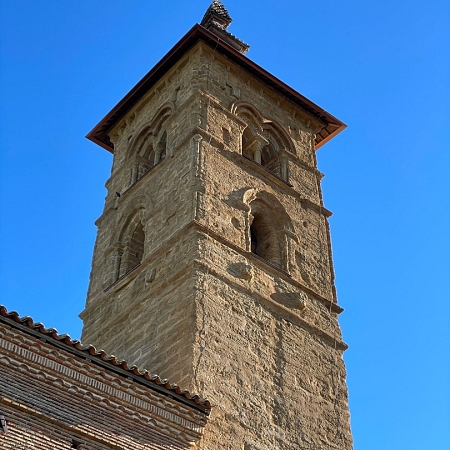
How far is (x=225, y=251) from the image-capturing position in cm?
1360

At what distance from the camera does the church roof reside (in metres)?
9.39

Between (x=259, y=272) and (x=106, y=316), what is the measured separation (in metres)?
2.75

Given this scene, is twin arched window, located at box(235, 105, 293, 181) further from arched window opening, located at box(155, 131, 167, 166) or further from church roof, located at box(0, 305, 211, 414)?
church roof, located at box(0, 305, 211, 414)

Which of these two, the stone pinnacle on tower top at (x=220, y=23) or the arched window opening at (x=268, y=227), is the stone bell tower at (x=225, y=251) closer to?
the arched window opening at (x=268, y=227)

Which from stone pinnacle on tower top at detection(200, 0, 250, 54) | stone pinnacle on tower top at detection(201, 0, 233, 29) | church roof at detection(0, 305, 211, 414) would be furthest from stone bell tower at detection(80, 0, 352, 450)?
stone pinnacle on tower top at detection(201, 0, 233, 29)

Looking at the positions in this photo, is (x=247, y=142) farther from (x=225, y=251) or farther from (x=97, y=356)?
(x=97, y=356)

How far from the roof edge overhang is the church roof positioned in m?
8.95

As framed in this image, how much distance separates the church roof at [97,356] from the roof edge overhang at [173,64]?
8946mm

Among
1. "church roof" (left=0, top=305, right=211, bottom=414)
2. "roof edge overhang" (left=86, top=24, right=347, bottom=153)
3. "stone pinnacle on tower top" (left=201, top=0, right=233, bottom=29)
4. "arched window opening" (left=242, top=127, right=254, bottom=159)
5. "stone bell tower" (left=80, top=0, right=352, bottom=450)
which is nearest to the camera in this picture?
"church roof" (left=0, top=305, right=211, bottom=414)

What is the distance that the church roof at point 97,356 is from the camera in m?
9.39

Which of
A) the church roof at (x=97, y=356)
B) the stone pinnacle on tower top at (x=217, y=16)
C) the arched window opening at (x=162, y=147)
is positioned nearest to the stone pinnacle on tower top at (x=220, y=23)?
the stone pinnacle on tower top at (x=217, y=16)

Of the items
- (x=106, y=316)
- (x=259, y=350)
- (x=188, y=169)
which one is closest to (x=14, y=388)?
(x=259, y=350)

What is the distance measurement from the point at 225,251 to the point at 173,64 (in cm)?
595

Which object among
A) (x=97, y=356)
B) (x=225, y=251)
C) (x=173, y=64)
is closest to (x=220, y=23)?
(x=173, y=64)
